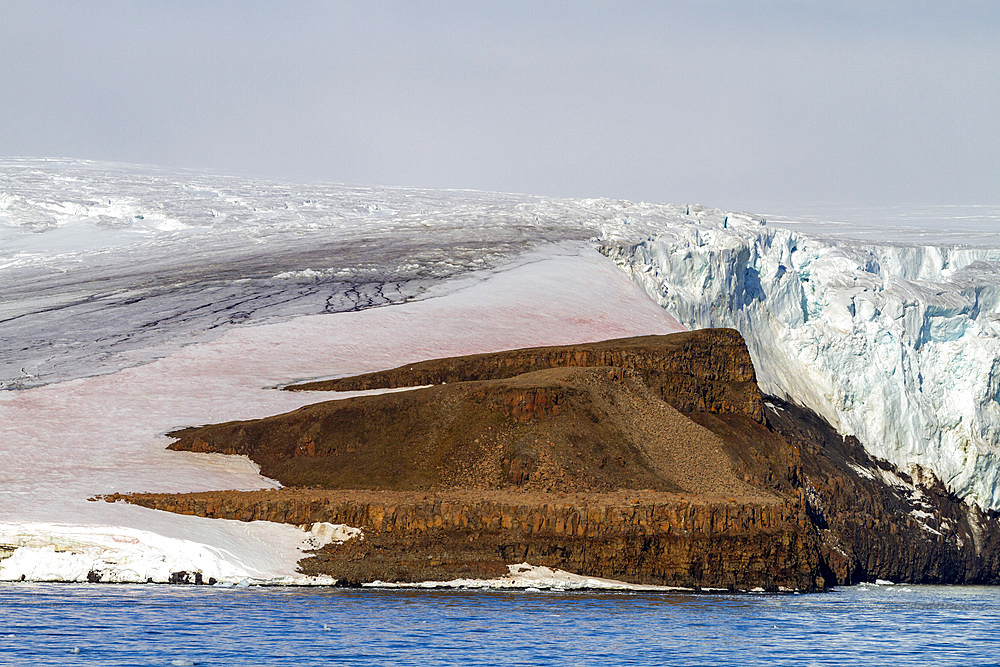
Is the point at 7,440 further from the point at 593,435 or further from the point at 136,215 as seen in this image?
the point at 136,215

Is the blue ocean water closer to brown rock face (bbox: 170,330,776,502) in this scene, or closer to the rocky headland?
the rocky headland

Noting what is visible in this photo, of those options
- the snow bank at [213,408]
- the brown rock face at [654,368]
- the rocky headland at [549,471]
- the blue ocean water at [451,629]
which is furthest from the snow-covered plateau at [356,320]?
the blue ocean water at [451,629]

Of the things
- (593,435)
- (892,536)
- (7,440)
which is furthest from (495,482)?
(892,536)

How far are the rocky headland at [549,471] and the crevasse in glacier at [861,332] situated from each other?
13.9 metres

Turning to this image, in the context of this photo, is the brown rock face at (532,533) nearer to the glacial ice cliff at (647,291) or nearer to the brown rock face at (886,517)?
the glacial ice cliff at (647,291)

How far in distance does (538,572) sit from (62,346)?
23.0 metres

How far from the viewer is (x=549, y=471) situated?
1206 inches

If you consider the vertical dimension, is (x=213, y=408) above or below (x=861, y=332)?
below

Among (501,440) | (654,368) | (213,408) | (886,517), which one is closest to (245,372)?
(213,408)

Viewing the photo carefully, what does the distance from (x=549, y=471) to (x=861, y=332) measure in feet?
91.3

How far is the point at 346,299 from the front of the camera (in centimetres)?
5069

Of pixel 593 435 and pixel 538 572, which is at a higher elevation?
pixel 593 435

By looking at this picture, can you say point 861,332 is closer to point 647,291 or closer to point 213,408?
point 647,291

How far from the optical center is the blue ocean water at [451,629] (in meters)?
18.8
